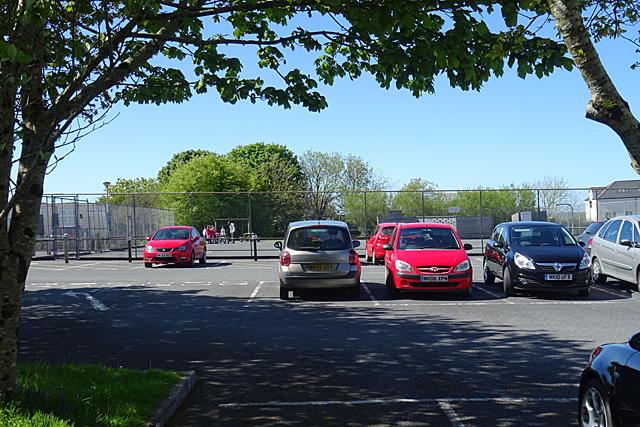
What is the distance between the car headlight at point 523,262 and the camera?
1332 cm

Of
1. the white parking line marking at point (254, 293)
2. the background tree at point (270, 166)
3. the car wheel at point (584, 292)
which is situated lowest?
the car wheel at point (584, 292)

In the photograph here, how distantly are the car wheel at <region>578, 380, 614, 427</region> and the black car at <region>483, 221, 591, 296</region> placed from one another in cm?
901

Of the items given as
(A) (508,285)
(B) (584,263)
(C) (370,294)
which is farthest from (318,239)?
(B) (584,263)

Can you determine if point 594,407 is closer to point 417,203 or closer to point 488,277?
point 488,277

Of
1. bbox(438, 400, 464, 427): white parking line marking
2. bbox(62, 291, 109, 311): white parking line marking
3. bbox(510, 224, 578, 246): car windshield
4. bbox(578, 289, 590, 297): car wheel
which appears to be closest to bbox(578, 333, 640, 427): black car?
bbox(438, 400, 464, 427): white parking line marking

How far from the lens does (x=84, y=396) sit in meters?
5.35

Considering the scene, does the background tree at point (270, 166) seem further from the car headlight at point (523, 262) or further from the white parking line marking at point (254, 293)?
the car headlight at point (523, 262)

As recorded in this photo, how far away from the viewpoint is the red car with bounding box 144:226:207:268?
23.5 metres

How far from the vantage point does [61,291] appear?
15.9 meters

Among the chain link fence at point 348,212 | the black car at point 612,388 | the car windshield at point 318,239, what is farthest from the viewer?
the chain link fence at point 348,212

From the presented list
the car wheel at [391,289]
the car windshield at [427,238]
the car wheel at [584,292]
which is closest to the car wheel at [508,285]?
the car windshield at [427,238]

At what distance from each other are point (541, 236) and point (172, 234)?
48.0 ft

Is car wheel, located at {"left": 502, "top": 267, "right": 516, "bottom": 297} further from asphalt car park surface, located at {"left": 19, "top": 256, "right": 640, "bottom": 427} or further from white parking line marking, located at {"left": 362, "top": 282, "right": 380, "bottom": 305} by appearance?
white parking line marking, located at {"left": 362, "top": 282, "right": 380, "bottom": 305}

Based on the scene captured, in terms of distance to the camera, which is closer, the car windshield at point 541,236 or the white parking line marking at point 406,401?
the white parking line marking at point 406,401
